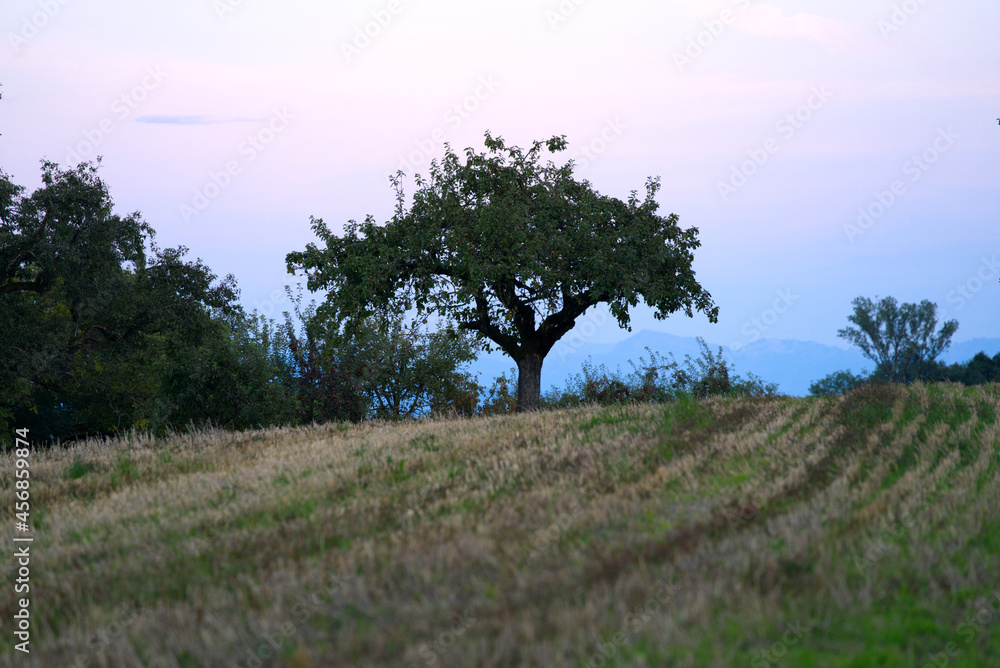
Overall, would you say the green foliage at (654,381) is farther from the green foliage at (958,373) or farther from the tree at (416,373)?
the green foliage at (958,373)

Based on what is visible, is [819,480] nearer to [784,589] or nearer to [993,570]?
[993,570]

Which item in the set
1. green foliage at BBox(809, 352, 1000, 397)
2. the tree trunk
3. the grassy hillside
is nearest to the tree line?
the tree trunk

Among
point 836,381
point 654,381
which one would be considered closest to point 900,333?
point 836,381

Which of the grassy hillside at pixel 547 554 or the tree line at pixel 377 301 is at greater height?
Result: the tree line at pixel 377 301

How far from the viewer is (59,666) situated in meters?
5.99

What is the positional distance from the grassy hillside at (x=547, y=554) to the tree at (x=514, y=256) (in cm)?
1178

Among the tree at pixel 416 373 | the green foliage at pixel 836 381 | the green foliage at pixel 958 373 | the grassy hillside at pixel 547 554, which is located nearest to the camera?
the grassy hillside at pixel 547 554

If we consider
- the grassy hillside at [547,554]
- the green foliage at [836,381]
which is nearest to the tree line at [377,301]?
the grassy hillside at [547,554]

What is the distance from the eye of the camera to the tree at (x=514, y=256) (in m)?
24.4

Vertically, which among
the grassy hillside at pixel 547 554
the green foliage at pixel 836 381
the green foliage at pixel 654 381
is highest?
the green foliage at pixel 836 381

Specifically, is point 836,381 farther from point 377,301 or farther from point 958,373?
point 377,301

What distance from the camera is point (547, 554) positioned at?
7.14m

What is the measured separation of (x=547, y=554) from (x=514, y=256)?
694 inches

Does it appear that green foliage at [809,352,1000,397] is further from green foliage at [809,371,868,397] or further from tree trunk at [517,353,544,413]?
tree trunk at [517,353,544,413]
